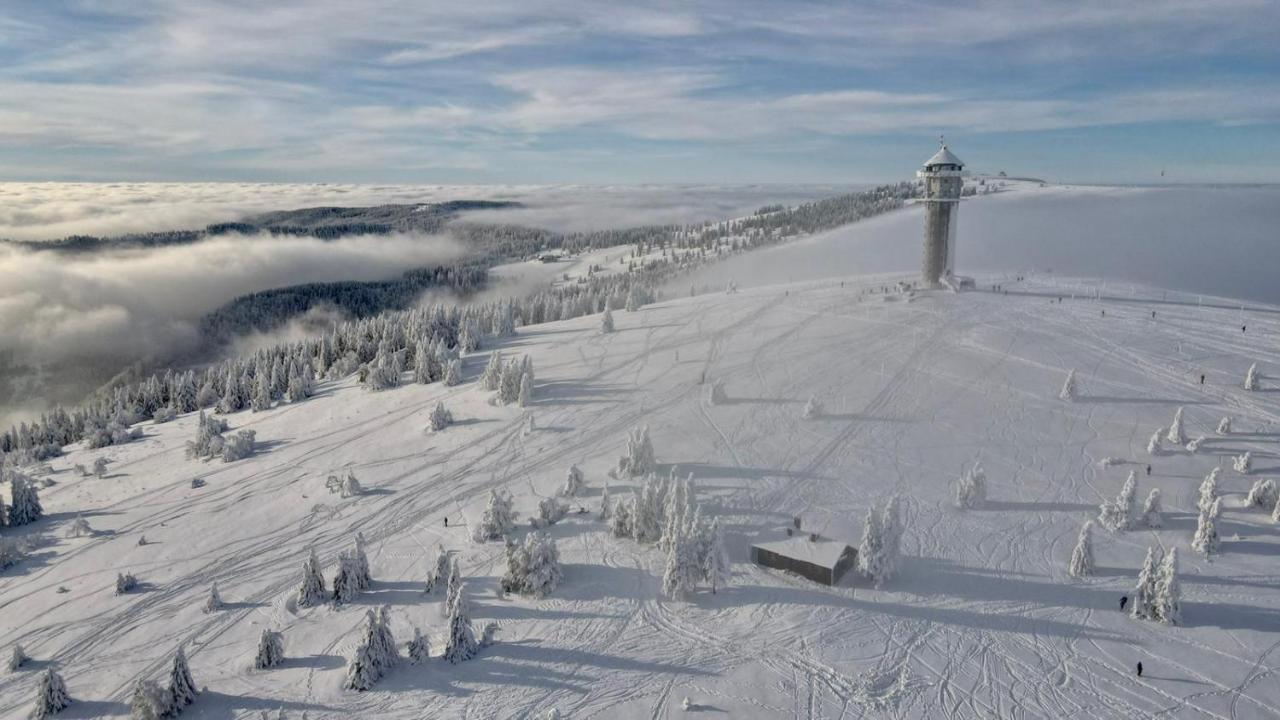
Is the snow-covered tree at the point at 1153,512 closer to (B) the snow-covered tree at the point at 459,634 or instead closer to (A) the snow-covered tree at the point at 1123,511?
(A) the snow-covered tree at the point at 1123,511

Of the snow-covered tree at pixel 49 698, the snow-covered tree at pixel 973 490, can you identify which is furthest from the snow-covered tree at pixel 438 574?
the snow-covered tree at pixel 973 490

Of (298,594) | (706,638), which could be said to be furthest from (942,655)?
(298,594)

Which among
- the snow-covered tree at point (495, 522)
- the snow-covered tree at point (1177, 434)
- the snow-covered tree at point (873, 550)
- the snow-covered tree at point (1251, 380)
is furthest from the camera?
the snow-covered tree at point (1251, 380)

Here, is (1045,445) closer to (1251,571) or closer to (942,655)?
(1251,571)

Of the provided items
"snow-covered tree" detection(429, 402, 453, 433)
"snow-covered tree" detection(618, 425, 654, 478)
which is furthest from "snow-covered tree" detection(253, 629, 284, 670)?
"snow-covered tree" detection(429, 402, 453, 433)

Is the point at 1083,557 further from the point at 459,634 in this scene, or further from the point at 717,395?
the point at 459,634

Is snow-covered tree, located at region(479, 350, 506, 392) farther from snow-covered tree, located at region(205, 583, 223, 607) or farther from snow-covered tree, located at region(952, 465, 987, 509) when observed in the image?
snow-covered tree, located at region(952, 465, 987, 509)
